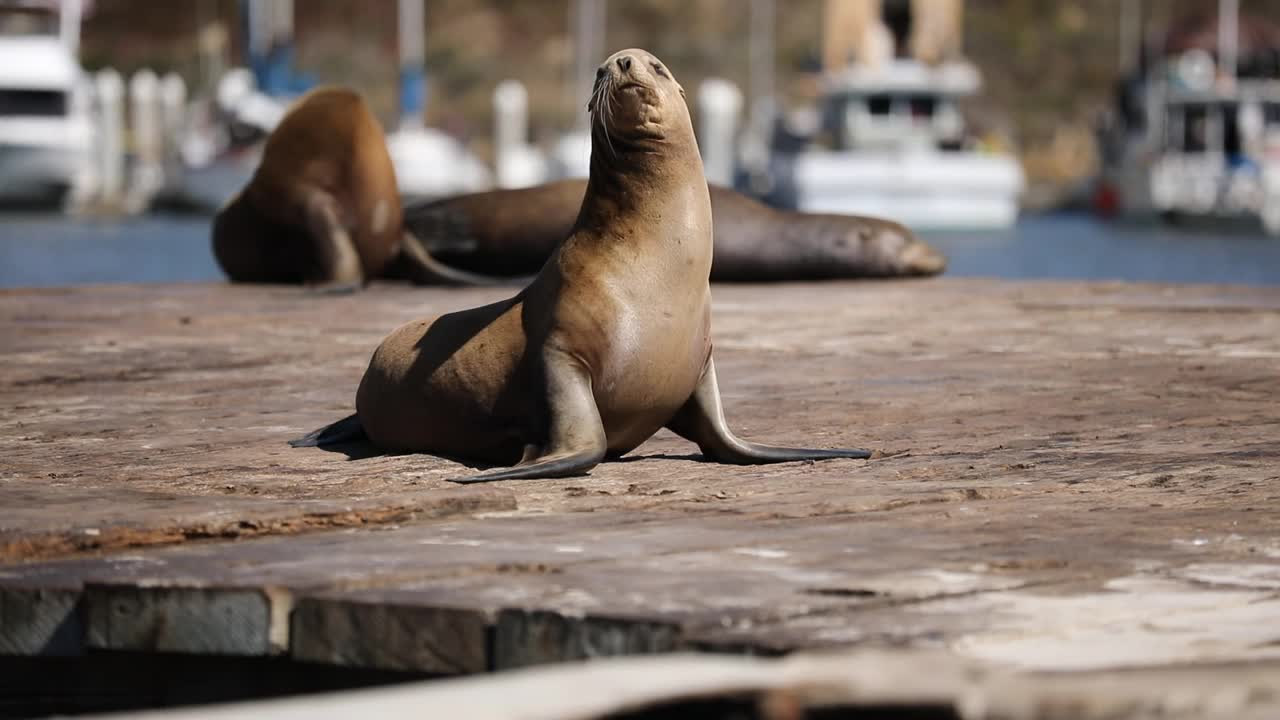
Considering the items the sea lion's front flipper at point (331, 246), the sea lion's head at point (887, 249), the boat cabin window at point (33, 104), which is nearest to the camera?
the sea lion's front flipper at point (331, 246)

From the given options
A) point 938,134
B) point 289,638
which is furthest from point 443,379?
point 938,134

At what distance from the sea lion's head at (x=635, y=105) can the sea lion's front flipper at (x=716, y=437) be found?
0.57 metres

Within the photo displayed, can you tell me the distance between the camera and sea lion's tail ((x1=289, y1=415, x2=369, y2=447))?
5.95 metres

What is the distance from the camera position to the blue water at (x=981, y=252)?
29.2m

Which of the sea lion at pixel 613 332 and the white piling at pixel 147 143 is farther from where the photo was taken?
the white piling at pixel 147 143

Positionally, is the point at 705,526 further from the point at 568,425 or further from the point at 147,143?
the point at 147,143

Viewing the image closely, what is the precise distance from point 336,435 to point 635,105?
126cm

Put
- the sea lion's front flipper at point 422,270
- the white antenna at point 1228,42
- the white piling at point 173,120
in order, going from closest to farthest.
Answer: the sea lion's front flipper at point 422,270
the white antenna at point 1228,42
the white piling at point 173,120

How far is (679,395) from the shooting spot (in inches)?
216

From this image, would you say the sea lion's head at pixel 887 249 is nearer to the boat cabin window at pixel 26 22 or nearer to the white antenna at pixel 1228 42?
the boat cabin window at pixel 26 22

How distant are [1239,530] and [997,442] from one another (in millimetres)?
1578

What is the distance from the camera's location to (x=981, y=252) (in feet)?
128

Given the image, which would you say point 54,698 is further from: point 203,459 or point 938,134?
point 938,134

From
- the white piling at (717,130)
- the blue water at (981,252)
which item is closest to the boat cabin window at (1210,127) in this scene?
the blue water at (981,252)
